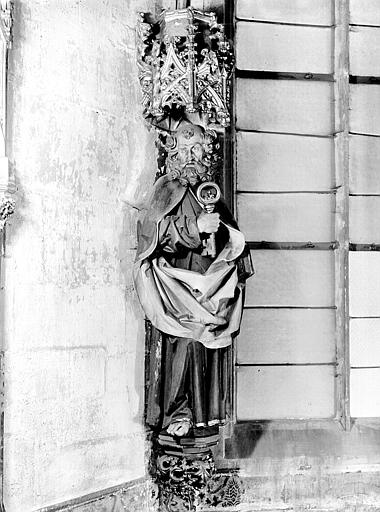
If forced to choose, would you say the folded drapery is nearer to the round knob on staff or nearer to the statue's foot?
the round knob on staff

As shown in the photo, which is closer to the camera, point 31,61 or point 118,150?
point 31,61

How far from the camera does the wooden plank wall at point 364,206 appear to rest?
212 inches

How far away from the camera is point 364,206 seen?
5.44m

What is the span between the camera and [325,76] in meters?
5.48

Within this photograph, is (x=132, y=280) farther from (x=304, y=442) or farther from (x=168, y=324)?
(x=304, y=442)

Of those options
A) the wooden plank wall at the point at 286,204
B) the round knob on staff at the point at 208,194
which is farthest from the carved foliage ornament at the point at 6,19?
the wooden plank wall at the point at 286,204

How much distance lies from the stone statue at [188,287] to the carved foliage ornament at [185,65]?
16 centimetres

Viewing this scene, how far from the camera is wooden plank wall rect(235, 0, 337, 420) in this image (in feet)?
17.3

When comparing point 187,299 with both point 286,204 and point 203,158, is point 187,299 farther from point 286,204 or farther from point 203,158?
point 286,204

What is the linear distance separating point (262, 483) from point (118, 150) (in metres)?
2.11

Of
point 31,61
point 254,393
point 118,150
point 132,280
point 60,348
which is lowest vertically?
point 254,393

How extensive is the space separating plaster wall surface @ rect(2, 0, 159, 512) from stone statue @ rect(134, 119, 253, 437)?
0.20 metres

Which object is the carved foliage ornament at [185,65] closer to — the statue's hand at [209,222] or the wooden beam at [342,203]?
the statue's hand at [209,222]

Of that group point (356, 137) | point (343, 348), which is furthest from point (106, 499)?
point (356, 137)
